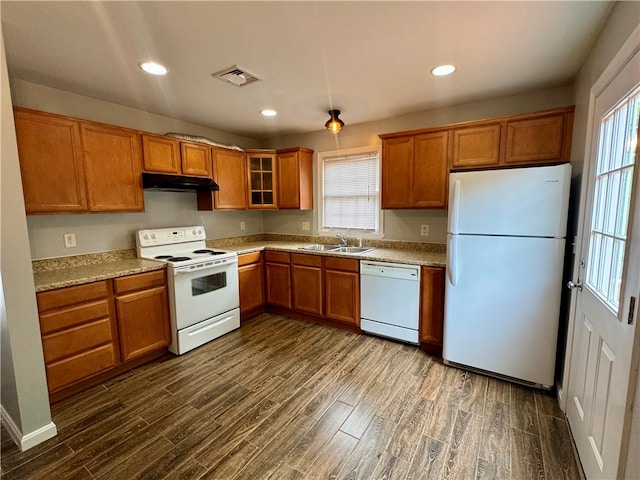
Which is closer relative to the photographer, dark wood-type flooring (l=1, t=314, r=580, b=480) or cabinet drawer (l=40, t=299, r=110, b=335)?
dark wood-type flooring (l=1, t=314, r=580, b=480)

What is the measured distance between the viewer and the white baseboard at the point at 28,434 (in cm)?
174

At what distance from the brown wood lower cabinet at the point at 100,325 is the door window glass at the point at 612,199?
10.4 feet

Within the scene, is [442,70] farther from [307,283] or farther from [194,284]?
[194,284]

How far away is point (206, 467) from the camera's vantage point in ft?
5.24

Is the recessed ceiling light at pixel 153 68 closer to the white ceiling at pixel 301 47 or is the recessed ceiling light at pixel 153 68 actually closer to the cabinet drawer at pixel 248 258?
the white ceiling at pixel 301 47

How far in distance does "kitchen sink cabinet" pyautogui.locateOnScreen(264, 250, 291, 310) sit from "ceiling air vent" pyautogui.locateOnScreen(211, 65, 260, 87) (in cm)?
194

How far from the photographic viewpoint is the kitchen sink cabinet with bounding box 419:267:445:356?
2706mm

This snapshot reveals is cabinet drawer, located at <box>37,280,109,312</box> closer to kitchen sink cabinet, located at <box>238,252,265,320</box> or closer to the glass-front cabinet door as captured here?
kitchen sink cabinet, located at <box>238,252,265,320</box>

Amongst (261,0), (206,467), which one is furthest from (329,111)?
(206,467)

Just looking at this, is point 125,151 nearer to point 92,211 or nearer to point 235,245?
point 92,211

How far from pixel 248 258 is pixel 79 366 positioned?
1.83 metres

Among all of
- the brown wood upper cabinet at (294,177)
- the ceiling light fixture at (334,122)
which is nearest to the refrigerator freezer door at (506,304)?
the ceiling light fixture at (334,122)

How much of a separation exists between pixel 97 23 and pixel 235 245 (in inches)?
109

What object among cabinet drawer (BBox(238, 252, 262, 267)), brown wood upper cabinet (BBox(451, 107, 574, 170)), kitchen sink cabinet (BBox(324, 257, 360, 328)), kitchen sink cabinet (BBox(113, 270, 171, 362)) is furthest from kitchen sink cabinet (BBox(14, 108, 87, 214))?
brown wood upper cabinet (BBox(451, 107, 574, 170))
